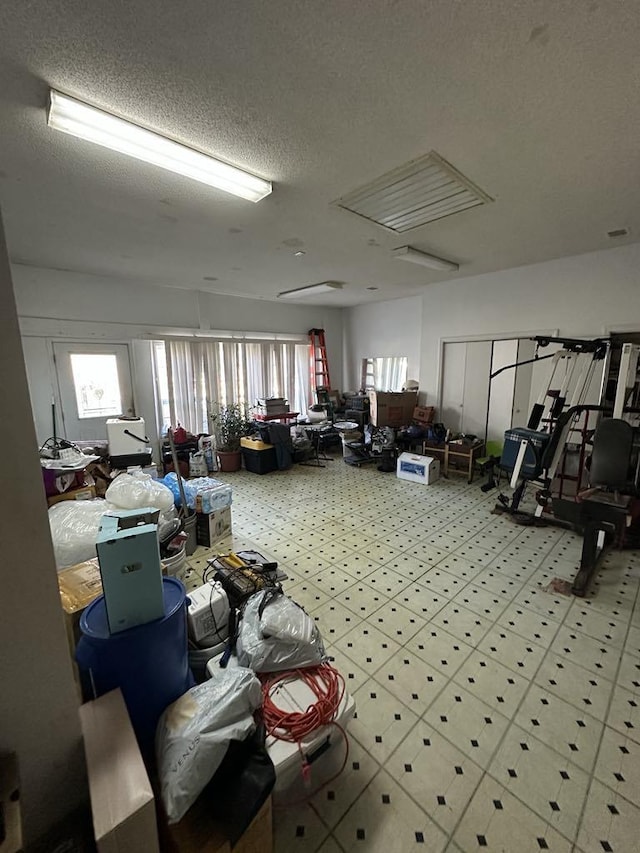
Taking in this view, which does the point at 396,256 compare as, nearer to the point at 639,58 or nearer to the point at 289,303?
the point at 639,58

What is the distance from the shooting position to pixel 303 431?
6.04 metres

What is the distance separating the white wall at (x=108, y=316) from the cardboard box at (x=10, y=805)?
4261 millimetres

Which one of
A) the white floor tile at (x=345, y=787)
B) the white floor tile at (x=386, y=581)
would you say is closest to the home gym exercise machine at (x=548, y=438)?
the white floor tile at (x=386, y=581)

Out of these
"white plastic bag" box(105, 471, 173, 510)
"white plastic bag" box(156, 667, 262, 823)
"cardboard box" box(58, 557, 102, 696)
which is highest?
"white plastic bag" box(105, 471, 173, 510)

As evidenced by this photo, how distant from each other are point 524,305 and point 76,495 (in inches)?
213

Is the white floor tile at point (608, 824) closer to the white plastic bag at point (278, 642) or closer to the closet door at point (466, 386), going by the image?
the white plastic bag at point (278, 642)

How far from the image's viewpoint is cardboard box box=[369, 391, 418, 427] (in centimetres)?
565

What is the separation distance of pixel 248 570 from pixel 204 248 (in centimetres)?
305

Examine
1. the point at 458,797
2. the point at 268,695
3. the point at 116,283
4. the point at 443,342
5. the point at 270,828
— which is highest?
the point at 116,283

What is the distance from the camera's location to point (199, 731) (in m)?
1.08

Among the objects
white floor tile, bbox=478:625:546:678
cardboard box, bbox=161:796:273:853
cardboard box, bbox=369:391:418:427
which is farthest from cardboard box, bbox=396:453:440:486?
cardboard box, bbox=161:796:273:853

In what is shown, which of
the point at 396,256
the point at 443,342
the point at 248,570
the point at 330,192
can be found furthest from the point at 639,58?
the point at 443,342

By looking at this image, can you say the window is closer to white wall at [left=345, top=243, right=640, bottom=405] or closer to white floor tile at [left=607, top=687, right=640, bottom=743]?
white wall at [left=345, top=243, right=640, bottom=405]

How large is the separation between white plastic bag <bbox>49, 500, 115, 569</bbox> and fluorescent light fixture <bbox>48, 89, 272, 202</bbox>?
6.55 ft
